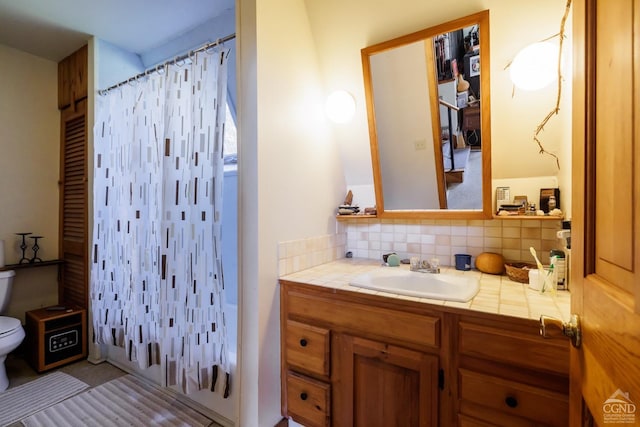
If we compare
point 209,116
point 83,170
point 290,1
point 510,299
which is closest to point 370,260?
point 510,299

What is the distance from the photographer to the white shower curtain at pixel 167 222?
1.51m

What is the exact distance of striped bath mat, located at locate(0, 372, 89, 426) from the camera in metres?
1.67

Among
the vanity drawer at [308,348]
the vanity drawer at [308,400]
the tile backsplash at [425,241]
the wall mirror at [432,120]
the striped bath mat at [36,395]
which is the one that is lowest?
the striped bath mat at [36,395]

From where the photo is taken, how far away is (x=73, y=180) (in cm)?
244

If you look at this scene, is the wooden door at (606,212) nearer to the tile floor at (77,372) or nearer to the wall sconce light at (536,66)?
the wall sconce light at (536,66)

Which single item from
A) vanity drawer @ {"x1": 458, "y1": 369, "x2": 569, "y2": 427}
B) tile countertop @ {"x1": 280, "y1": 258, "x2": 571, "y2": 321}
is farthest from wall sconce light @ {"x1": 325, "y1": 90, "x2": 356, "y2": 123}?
vanity drawer @ {"x1": 458, "y1": 369, "x2": 569, "y2": 427}

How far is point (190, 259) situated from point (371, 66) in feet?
4.83

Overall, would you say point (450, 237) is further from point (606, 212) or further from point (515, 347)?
point (606, 212)

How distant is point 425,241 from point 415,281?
337 mm

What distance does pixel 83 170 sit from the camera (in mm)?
2340

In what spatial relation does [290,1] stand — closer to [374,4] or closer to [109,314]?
[374,4]

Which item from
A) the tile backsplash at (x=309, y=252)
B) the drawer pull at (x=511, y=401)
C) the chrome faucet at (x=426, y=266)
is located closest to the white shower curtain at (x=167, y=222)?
the tile backsplash at (x=309, y=252)

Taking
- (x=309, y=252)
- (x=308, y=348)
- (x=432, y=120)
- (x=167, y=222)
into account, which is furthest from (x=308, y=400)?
(x=432, y=120)

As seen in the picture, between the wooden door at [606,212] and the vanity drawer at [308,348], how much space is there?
875mm
